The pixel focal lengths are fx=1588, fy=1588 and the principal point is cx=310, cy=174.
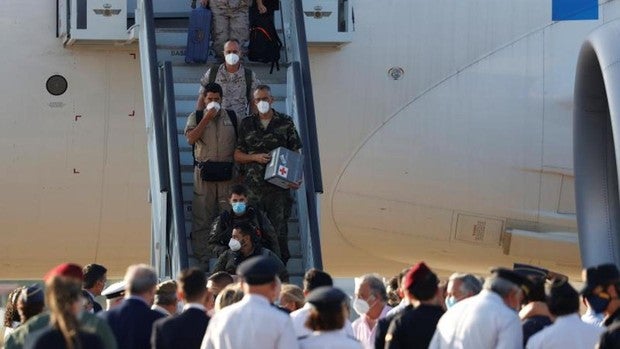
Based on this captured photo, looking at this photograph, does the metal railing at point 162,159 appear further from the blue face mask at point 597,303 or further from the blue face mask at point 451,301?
the blue face mask at point 597,303

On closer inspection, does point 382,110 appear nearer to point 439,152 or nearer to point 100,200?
point 439,152

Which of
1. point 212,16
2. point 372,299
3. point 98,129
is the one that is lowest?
point 372,299

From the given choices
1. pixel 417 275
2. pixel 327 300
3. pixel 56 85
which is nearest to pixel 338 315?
pixel 327 300

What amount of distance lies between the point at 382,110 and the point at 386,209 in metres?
0.99

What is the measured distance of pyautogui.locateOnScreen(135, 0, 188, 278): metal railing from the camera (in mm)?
13383

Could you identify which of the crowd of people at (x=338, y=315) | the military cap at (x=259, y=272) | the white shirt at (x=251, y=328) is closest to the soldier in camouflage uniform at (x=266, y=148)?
the crowd of people at (x=338, y=315)

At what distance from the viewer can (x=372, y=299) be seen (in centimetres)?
1012

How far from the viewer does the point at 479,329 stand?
27.2 ft

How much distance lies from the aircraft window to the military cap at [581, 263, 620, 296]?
7275mm

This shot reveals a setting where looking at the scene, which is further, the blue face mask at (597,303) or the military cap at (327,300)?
the blue face mask at (597,303)

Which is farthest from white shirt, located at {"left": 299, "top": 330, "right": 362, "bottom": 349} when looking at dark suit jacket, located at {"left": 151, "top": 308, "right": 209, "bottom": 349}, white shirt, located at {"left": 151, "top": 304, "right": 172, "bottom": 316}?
white shirt, located at {"left": 151, "top": 304, "right": 172, "bottom": 316}

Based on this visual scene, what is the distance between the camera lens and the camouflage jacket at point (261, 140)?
13156mm

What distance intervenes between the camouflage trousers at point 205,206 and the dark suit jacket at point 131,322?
15.5 ft

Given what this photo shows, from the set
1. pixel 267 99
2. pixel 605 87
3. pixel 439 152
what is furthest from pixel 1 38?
pixel 605 87
